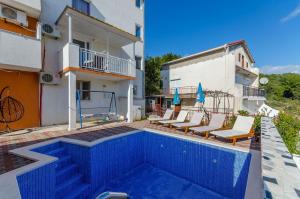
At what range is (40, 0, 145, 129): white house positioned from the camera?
8688 mm

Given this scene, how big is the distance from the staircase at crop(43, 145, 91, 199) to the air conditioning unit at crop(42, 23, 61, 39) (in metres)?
6.91

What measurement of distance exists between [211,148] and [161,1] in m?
21.7

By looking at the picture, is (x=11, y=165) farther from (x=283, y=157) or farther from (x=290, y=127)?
(x=290, y=127)

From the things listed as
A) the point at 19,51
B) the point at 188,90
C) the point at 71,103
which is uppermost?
the point at 19,51

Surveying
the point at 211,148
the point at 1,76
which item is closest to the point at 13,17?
the point at 1,76

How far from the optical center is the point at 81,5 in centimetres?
1144

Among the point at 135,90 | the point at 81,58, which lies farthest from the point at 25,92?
the point at 135,90

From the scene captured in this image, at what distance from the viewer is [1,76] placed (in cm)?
823

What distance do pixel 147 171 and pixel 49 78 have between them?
7.76m

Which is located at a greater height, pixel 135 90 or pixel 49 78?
pixel 49 78

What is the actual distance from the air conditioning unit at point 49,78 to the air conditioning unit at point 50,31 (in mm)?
2255

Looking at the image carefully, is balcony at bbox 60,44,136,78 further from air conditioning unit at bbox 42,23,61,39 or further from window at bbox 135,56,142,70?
window at bbox 135,56,142,70

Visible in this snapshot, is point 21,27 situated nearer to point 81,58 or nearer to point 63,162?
point 81,58

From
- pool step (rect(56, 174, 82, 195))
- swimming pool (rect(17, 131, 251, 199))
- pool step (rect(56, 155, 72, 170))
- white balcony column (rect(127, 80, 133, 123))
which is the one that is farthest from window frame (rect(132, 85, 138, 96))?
pool step (rect(56, 174, 82, 195))
